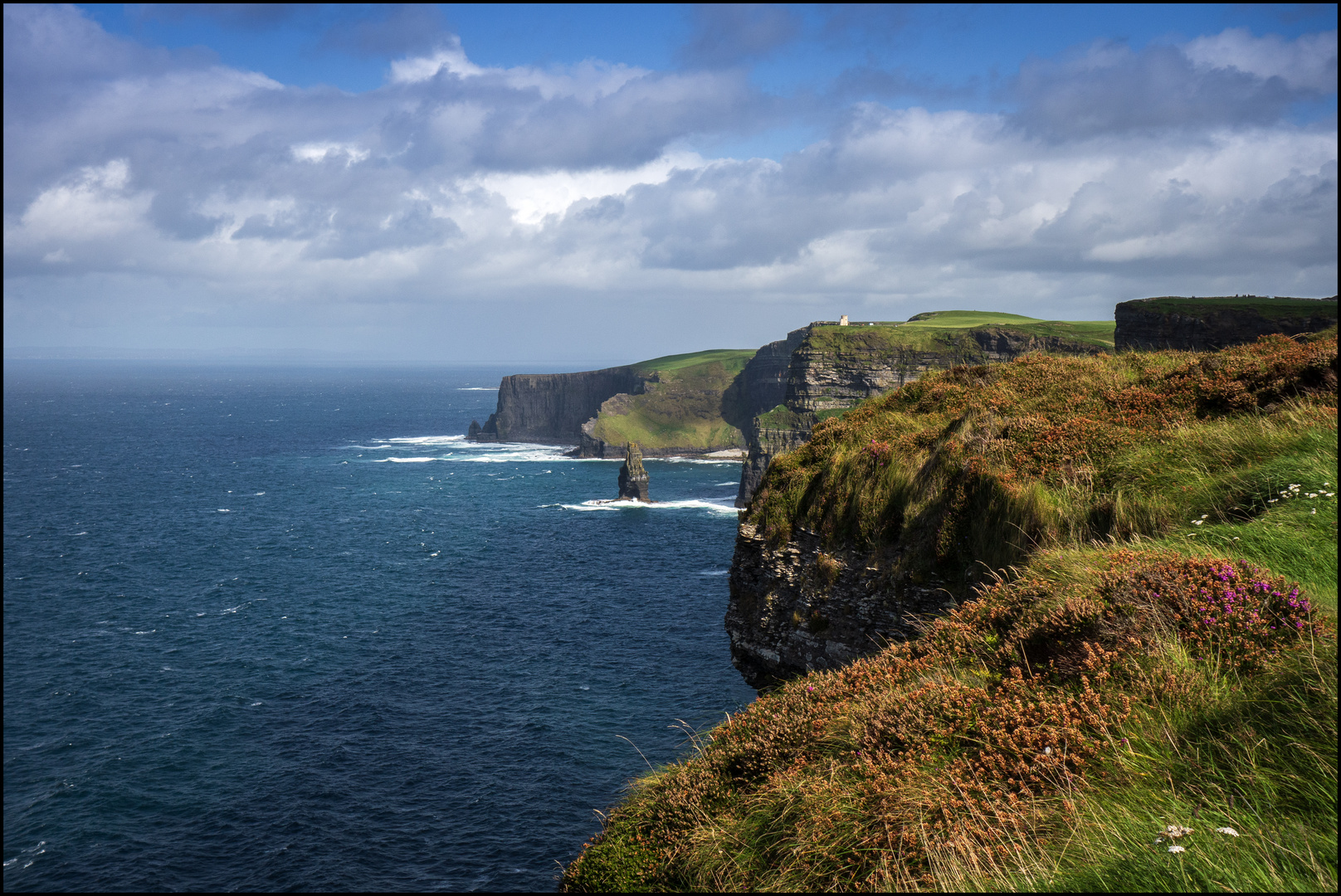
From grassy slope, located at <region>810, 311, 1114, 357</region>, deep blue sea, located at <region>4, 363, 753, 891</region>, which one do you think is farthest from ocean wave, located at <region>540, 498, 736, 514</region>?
grassy slope, located at <region>810, 311, 1114, 357</region>

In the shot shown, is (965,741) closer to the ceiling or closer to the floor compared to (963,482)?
closer to the floor

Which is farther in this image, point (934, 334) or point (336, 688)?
point (934, 334)

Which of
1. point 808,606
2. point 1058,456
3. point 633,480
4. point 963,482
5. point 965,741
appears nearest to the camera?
point 965,741

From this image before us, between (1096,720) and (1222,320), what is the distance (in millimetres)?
43687

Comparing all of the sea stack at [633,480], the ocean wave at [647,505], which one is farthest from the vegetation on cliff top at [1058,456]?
the sea stack at [633,480]

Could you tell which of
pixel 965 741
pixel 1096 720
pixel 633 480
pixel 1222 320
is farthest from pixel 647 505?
pixel 1096 720

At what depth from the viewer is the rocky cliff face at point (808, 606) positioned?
17.0m

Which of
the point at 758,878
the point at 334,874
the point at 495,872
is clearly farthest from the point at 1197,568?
the point at 334,874

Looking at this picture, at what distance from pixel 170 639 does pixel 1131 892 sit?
6413 centimetres

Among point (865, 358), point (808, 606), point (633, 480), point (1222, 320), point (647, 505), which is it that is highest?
point (865, 358)

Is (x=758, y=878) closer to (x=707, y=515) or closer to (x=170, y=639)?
(x=170, y=639)

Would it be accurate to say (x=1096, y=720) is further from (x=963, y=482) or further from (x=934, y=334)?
(x=934, y=334)

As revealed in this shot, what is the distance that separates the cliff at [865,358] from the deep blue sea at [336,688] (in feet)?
137

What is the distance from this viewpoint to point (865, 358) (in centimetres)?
14838
